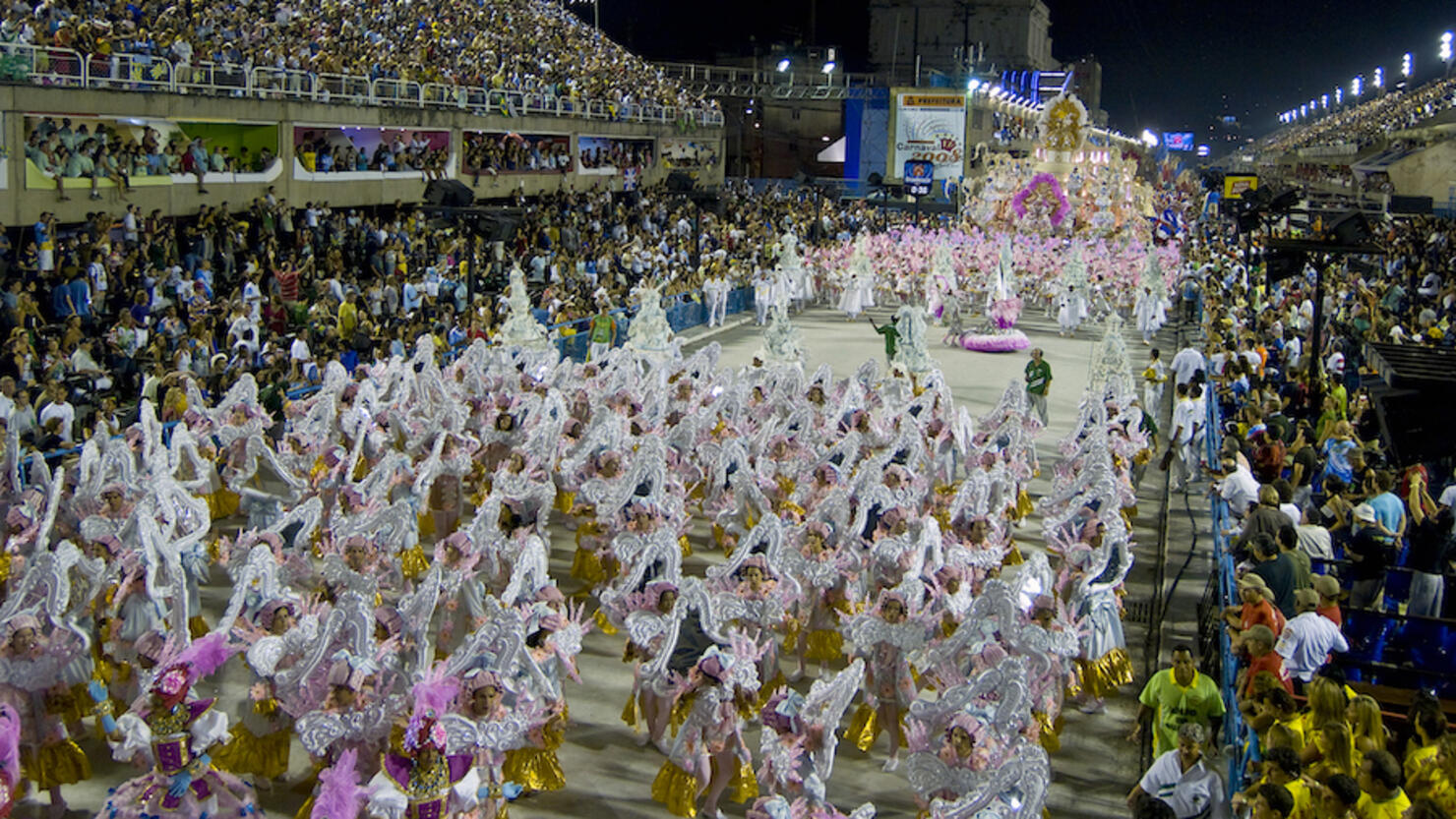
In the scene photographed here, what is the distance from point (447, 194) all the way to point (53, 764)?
48.4 feet

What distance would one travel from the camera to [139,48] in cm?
2103

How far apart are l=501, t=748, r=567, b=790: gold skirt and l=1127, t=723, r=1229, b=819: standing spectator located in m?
3.45

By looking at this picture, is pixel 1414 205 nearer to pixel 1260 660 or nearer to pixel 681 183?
pixel 681 183

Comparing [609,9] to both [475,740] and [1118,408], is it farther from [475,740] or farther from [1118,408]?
[475,740]

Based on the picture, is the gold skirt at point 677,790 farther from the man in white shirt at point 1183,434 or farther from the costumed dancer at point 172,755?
the man in white shirt at point 1183,434

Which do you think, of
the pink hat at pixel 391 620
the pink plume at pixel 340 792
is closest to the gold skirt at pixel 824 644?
the pink hat at pixel 391 620

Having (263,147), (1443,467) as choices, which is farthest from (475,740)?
(263,147)

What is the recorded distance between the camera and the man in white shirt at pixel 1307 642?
25.2ft

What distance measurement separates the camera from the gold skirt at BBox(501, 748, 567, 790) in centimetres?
789

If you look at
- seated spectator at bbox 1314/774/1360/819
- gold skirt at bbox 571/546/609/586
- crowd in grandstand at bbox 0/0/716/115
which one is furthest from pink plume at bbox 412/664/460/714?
crowd in grandstand at bbox 0/0/716/115

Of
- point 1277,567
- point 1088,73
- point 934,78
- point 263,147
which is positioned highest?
point 1088,73

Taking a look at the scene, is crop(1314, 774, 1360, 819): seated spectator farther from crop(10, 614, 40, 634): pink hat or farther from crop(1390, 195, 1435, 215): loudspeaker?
crop(1390, 195, 1435, 215): loudspeaker

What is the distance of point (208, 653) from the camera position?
7281 millimetres

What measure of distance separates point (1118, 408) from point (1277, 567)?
5689 mm
